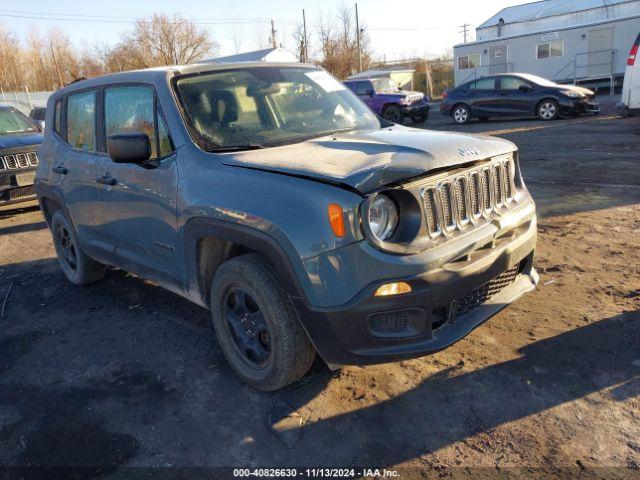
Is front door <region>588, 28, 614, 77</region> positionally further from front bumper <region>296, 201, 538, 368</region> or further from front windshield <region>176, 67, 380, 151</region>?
front bumper <region>296, 201, 538, 368</region>

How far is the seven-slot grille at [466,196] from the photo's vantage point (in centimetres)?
267

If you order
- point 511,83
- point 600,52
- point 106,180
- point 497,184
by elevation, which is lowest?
point 497,184

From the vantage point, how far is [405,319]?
260 cm

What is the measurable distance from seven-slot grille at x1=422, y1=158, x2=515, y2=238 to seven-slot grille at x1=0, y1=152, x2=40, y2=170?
24.6 feet

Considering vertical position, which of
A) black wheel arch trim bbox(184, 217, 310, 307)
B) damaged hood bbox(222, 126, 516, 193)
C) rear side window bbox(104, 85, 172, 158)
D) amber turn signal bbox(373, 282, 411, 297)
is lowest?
amber turn signal bbox(373, 282, 411, 297)

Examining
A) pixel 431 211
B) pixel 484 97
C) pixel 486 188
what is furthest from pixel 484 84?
pixel 431 211

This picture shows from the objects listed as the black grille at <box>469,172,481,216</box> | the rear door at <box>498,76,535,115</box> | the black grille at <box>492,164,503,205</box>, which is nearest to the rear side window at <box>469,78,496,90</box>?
the rear door at <box>498,76,535,115</box>

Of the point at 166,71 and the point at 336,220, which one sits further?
the point at 166,71

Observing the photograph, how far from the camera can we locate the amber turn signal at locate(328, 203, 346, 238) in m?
2.45

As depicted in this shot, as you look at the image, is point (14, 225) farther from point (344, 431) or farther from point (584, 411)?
point (584, 411)

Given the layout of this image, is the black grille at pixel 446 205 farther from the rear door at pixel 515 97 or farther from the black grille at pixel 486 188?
the rear door at pixel 515 97

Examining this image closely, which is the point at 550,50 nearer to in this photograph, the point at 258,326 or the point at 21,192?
the point at 21,192

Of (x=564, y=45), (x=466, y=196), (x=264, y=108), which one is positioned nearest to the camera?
(x=466, y=196)

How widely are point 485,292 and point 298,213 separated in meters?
1.23
